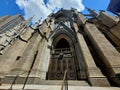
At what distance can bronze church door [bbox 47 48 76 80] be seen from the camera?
Result: 302 inches

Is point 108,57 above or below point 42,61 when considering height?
below

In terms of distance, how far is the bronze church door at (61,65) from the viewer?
25.2ft

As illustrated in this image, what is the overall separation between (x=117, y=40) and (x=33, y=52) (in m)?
7.98

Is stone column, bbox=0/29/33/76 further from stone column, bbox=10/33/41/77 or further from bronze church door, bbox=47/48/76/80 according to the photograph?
bronze church door, bbox=47/48/76/80

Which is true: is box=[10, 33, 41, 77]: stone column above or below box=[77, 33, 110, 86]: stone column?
above

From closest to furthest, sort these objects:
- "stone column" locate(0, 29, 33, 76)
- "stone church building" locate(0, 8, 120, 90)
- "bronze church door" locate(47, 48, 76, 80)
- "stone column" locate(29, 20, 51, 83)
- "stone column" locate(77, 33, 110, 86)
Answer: "stone column" locate(77, 33, 110, 86)
"stone church building" locate(0, 8, 120, 90)
"stone column" locate(29, 20, 51, 83)
"stone column" locate(0, 29, 33, 76)
"bronze church door" locate(47, 48, 76, 80)

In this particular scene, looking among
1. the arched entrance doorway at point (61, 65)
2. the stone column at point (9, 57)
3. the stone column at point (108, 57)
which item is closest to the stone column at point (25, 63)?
the stone column at point (9, 57)

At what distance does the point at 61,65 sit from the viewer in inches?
330

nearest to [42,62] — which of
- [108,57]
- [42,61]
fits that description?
[42,61]

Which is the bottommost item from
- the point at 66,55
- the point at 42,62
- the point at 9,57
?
the point at 42,62

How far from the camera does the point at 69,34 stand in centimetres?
1136

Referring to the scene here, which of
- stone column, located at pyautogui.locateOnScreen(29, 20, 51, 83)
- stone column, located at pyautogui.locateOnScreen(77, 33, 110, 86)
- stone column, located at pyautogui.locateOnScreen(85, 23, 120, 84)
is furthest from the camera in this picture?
stone column, located at pyautogui.locateOnScreen(29, 20, 51, 83)

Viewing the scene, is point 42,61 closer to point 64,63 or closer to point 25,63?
point 25,63

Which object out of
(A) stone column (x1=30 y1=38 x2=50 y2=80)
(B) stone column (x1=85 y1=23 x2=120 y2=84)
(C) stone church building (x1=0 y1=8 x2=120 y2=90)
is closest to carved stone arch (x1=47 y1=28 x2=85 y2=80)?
(C) stone church building (x1=0 y1=8 x2=120 y2=90)
